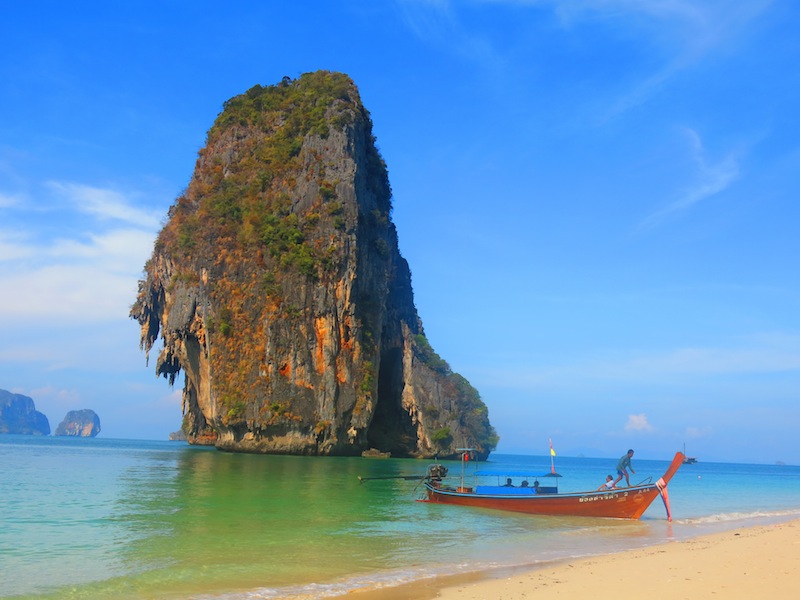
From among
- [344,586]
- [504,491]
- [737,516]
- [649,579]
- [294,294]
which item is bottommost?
[737,516]

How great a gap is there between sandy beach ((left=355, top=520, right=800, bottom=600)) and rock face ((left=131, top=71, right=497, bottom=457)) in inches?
1491

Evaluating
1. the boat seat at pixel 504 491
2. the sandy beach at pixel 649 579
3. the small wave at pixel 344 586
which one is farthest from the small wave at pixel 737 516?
the small wave at pixel 344 586

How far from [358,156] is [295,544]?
48305 mm

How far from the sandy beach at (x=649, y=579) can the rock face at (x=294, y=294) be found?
37.9 meters

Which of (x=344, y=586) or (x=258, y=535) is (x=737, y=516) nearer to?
(x=258, y=535)

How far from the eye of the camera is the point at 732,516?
23266 mm

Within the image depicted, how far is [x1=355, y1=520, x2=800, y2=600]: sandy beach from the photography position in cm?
907

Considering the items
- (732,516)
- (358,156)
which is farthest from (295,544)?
(358,156)

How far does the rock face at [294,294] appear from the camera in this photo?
4916 centimetres

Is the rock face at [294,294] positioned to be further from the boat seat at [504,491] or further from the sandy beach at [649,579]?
the sandy beach at [649,579]

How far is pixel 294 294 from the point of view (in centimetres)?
5100

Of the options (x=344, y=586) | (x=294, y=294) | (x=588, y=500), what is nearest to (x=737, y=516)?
(x=588, y=500)

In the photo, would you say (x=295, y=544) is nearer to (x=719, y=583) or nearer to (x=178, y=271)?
(x=719, y=583)

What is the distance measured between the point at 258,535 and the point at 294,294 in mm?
37269
